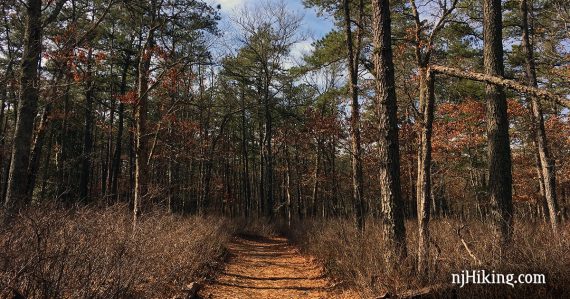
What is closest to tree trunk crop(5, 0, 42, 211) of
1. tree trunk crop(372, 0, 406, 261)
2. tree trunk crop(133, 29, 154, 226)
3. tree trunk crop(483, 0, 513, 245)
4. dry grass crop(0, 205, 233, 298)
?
dry grass crop(0, 205, 233, 298)

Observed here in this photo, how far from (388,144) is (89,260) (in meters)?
4.61

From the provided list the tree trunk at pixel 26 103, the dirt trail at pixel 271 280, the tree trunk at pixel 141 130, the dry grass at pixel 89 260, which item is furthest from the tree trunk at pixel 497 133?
the tree trunk at pixel 26 103

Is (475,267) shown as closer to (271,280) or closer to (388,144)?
(388,144)

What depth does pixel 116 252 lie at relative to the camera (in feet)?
14.7

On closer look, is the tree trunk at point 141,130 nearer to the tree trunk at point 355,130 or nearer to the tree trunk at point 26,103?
the tree trunk at point 26,103

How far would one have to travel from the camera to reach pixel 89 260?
12.6 ft

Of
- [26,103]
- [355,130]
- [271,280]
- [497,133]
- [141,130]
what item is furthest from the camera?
[355,130]

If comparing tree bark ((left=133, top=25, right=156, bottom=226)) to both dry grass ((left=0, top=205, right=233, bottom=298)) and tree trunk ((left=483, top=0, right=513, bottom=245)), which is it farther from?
tree trunk ((left=483, top=0, right=513, bottom=245))

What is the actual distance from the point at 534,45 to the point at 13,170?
17842 mm

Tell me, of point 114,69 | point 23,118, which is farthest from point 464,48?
point 114,69

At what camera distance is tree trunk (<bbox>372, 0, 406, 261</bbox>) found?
5.93 meters

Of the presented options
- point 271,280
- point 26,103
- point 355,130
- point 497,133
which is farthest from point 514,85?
point 26,103

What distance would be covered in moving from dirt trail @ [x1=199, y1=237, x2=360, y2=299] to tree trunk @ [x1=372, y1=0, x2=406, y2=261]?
1.29m

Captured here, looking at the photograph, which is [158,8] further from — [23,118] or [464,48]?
[464,48]
